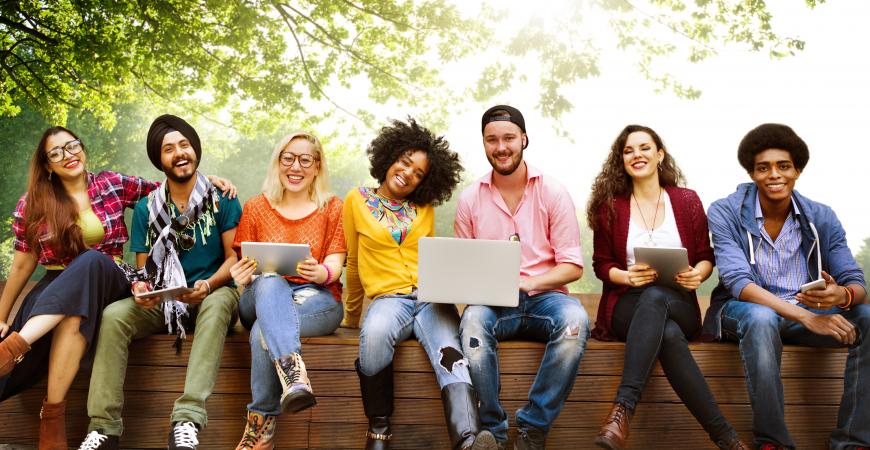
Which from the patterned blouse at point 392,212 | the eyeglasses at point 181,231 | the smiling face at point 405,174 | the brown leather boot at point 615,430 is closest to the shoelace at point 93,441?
the eyeglasses at point 181,231

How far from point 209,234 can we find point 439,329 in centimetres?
110

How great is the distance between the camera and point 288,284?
274cm

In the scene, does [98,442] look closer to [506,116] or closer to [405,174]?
[405,174]

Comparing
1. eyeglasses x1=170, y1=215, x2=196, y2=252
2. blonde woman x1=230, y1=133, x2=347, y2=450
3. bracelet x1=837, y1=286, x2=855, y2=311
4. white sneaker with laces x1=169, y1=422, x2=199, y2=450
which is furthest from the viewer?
eyeglasses x1=170, y1=215, x2=196, y2=252

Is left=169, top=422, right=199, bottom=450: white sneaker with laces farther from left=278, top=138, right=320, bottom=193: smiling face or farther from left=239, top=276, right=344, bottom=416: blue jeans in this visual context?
left=278, top=138, right=320, bottom=193: smiling face

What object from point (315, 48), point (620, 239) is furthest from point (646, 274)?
point (315, 48)

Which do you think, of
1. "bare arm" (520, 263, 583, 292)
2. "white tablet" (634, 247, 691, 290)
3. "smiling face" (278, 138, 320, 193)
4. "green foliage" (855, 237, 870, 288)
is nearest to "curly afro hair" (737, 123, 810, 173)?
"white tablet" (634, 247, 691, 290)

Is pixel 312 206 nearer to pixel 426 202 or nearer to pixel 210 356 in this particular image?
pixel 426 202

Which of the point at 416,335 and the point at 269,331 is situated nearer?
the point at 269,331

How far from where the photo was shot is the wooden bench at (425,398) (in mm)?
2820

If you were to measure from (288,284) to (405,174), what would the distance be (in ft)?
2.27

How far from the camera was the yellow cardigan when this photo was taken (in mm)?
2906

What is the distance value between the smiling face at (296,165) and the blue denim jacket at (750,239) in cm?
171

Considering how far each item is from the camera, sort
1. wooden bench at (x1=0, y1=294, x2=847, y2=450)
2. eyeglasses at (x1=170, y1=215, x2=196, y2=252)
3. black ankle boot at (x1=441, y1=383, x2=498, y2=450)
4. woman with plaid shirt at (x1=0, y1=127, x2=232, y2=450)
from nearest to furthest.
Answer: black ankle boot at (x1=441, y1=383, x2=498, y2=450)
woman with plaid shirt at (x1=0, y1=127, x2=232, y2=450)
wooden bench at (x1=0, y1=294, x2=847, y2=450)
eyeglasses at (x1=170, y1=215, x2=196, y2=252)
